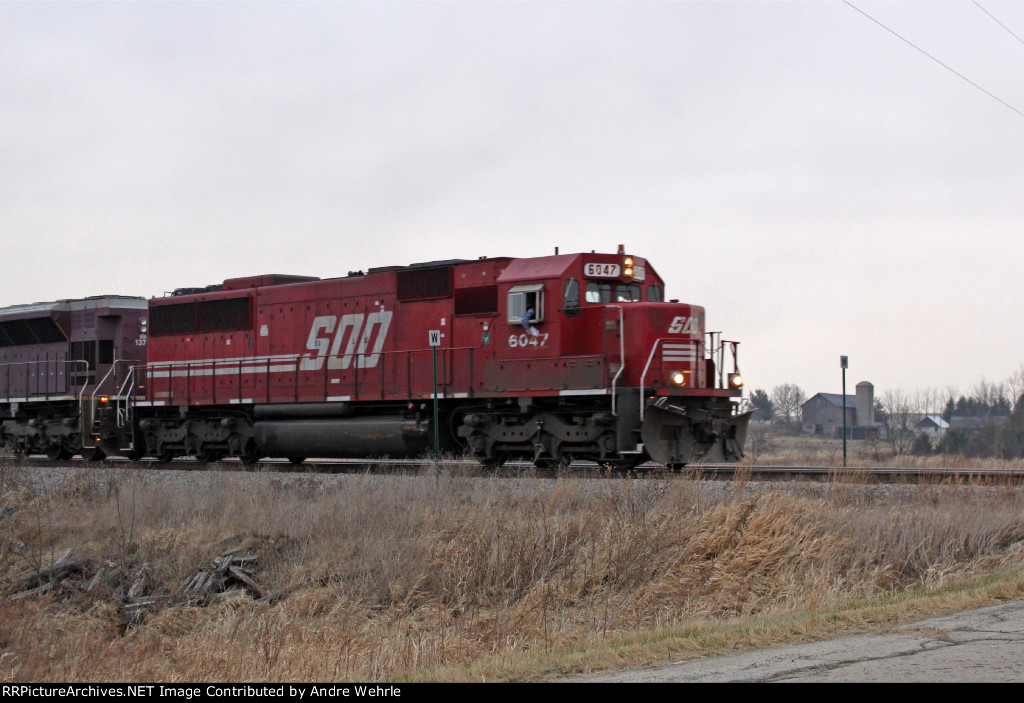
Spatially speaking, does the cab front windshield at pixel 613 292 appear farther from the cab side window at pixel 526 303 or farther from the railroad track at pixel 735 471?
the railroad track at pixel 735 471

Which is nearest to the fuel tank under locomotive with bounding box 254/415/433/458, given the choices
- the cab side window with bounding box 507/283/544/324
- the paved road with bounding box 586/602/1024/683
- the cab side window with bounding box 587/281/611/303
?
the cab side window with bounding box 507/283/544/324

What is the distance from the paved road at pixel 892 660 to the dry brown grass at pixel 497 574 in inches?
29.4

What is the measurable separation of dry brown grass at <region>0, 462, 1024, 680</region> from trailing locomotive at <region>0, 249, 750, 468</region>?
3.00 m

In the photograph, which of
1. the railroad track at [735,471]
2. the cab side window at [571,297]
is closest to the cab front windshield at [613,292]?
the cab side window at [571,297]

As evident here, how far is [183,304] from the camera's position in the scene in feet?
78.4

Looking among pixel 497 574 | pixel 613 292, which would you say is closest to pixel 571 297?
pixel 613 292

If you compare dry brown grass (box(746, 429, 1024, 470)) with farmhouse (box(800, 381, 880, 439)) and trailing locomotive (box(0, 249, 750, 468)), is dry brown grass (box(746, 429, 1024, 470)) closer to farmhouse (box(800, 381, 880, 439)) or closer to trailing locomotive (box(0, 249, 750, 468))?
trailing locomotive (box(0, 249, 750, 468))

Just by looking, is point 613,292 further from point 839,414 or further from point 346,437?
point 839,414

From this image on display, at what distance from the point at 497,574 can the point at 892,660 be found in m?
6.23

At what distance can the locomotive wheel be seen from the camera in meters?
25.4

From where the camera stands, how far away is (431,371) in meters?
19.2

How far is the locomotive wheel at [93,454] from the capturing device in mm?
25422

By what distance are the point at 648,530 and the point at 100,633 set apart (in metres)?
6.64
